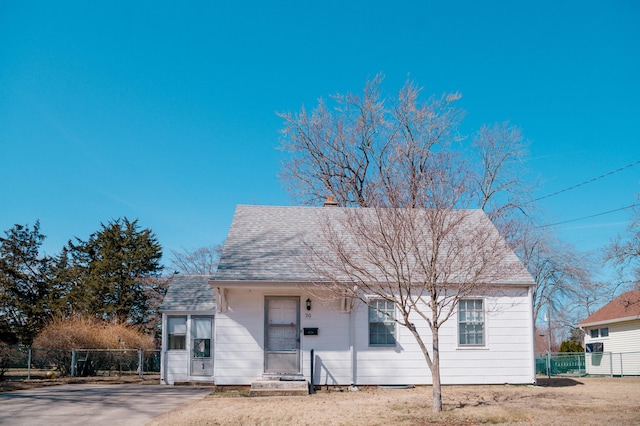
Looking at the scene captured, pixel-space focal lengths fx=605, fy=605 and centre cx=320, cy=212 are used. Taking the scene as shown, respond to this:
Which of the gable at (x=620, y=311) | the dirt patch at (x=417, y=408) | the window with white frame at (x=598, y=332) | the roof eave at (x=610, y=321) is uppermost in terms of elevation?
the gable at (x=620, y=311)

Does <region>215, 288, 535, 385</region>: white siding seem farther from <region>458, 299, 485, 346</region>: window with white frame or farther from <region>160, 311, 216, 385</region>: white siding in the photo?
<region>160, 311, 216, 385</region>: white siding

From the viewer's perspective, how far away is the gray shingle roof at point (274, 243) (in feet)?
52.2

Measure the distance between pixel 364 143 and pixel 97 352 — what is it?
1577 centimetres

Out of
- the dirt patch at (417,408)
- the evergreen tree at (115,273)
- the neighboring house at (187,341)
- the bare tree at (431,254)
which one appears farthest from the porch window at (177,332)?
the evergreen tree at (115,273)

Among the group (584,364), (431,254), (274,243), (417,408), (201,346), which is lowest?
(584,364)

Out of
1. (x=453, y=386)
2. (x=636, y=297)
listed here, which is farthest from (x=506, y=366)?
(x=636, y=297)

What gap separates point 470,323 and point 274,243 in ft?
19.7

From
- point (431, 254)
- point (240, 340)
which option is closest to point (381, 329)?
point (240, 340)

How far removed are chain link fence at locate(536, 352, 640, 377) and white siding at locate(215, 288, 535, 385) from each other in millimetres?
12694

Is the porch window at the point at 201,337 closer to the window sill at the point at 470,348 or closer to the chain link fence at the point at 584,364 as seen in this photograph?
the window sill at the point at 470,348

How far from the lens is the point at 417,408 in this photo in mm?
11883

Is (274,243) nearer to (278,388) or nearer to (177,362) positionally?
(278,388)

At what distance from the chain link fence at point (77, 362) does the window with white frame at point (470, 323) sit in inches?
496

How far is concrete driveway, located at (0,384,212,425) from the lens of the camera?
11258 millimetres
